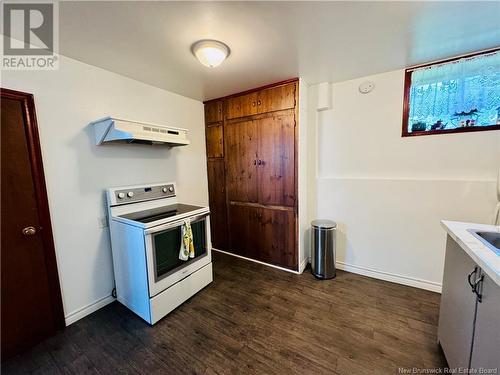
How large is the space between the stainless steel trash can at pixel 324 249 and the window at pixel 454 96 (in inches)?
52.6

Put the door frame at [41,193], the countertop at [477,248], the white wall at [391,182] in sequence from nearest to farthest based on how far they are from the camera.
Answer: the countertop at [477,248] → the door frame at [41,193] → the white wall at [391,182]

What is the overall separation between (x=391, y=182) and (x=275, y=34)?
1936 mm

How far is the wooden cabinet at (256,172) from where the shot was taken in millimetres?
2611

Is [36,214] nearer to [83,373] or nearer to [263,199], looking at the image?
[83,373]

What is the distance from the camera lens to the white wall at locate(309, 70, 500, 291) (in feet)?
6.70

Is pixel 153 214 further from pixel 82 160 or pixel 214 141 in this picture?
pixel 214 141

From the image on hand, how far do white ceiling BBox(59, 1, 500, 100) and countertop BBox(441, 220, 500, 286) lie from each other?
143cm

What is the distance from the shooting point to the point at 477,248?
111 cm

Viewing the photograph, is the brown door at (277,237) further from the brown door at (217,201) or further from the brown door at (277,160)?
the brown door at (217,201)

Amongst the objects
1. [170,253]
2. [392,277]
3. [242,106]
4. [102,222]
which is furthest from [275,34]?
[392,277]

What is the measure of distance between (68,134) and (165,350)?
79.0 inches

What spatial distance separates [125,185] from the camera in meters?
2.30

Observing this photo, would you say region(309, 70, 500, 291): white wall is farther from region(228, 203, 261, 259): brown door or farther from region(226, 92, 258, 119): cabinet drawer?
region(228, 203, 261, 259): brown door
